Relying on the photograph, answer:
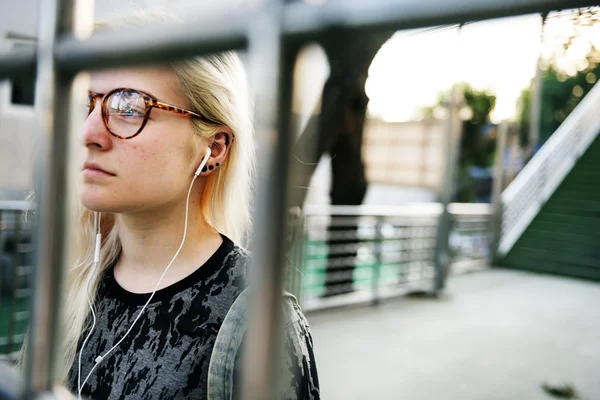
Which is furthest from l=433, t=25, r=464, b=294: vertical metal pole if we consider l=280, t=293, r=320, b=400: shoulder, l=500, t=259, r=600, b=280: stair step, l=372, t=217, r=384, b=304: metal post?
l=280, t=293, r=320, b=400: shoulder

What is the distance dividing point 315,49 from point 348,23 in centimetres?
4

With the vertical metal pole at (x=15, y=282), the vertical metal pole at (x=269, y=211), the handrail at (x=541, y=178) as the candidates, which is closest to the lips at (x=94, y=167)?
the vertical metal pole at (x=269, y=211)

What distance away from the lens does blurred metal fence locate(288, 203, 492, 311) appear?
4.62m

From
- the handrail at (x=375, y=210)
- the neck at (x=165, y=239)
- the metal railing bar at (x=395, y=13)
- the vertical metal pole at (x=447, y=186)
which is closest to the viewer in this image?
the metal railing bar at (x=395, y=13)

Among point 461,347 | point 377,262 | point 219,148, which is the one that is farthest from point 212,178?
point 377,262

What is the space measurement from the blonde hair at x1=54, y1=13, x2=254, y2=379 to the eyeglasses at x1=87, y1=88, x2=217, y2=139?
0.06 meters

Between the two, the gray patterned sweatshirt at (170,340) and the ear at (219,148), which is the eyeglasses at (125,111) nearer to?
the ear at (219,148)

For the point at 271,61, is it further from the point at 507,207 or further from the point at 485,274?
the point at 507,207

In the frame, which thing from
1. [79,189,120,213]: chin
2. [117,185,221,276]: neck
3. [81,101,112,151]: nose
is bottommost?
[117,185,221,276]: neck

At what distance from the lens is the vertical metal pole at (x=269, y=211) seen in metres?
0.25

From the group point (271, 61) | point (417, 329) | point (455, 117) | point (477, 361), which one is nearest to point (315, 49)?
point (271, 61)

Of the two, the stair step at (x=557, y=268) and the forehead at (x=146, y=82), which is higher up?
the forehead at (x=146, y=82)

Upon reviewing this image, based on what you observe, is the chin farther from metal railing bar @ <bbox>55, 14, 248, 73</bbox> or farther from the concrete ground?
the concrete ground

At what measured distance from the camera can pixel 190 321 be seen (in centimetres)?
73
